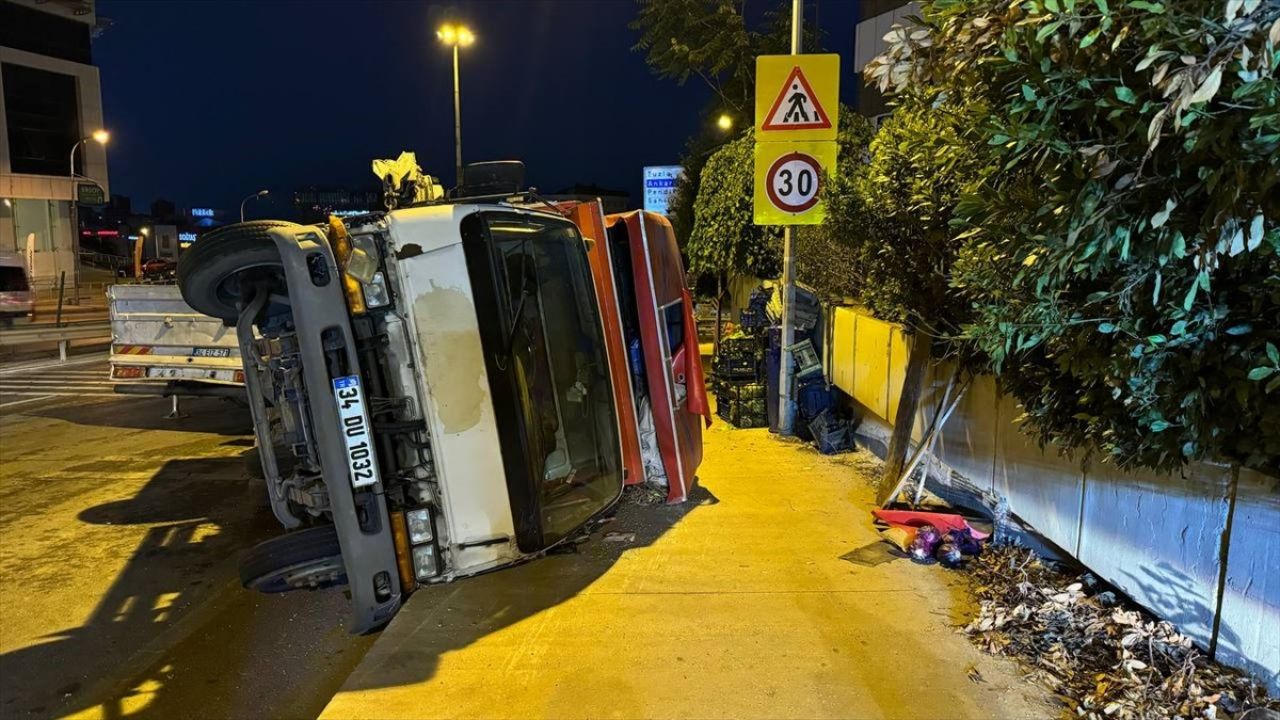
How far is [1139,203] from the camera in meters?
2.49

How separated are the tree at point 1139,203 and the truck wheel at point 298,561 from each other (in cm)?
329

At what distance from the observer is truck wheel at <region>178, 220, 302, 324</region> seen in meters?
3.83

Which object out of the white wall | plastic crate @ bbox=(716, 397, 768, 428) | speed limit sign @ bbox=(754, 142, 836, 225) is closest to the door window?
speed limit sign @ bbox=(754, 142, 836, 225)

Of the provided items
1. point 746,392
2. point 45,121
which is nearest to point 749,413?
point 746,392

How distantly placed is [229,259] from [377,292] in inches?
32.3

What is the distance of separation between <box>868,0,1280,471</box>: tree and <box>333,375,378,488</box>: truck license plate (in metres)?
2.74

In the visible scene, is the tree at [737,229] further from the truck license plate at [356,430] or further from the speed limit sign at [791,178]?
the truck license plate at [356,430]

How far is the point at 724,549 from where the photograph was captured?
17.0ft

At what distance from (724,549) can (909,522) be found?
130cm

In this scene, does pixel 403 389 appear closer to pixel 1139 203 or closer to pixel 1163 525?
pixel 1139 203

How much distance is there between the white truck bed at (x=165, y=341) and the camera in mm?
8594

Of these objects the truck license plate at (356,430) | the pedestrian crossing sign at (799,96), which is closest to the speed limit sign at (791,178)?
the pedestrian crossing sign at (799,96)

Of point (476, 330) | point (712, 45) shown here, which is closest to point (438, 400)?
point (476, 330)

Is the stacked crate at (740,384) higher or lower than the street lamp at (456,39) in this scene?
lower
